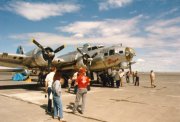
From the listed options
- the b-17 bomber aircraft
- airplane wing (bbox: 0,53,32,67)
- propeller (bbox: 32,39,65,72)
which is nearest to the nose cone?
the b-17 bomber aircraft

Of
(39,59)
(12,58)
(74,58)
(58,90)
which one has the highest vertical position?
(74,58)

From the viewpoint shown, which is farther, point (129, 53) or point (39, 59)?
point (129, 53)

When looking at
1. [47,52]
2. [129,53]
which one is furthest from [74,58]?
Answer: [129,53]

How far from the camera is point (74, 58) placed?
72.7 ft

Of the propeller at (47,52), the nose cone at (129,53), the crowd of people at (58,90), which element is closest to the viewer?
the crowd of people at (58,90)

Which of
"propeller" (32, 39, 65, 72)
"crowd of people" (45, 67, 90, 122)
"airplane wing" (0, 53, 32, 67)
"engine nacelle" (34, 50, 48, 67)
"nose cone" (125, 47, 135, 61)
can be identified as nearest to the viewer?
"crowd of people" (45, 67, 90, 122)

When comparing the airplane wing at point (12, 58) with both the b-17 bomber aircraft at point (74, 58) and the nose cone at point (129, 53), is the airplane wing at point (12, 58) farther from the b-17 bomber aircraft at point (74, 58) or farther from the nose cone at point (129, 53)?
the nose cone at point (129, 53)

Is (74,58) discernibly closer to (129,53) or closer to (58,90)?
(129,53)

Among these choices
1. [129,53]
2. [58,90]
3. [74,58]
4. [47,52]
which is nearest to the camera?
[58,90]

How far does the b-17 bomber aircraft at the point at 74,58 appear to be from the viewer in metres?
17.6

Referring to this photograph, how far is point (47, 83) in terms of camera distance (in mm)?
9547

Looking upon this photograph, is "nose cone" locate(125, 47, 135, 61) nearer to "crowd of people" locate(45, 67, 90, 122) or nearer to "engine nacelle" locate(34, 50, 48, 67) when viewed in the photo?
"engine nacelle" locate(34, 50, 48, 67)

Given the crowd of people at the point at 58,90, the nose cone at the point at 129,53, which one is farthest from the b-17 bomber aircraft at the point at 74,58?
the crowd of people at the point at 58,90

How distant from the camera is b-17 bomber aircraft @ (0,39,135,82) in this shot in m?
17.6
